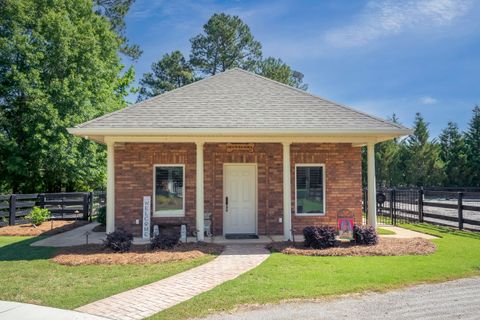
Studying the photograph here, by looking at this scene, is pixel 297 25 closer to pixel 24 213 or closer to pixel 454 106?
pixel 24 213

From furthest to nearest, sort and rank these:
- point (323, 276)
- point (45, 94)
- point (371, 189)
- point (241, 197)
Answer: point (45, 94), point (241, 197), point (371, 189), point (323, 276)

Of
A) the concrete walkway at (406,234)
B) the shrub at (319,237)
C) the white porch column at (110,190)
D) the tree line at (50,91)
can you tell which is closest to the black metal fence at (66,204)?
the tree line at (50,91)

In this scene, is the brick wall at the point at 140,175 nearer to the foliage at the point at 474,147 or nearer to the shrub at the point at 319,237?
the shrub at the point at 319,237

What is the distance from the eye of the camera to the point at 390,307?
17.7 feet

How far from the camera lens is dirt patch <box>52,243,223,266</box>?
27.6ft

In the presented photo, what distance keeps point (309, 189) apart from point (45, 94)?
13.6 meters

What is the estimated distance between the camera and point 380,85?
2733 centimetres

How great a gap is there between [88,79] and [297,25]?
11.7 m

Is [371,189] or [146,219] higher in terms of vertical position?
[371,189]

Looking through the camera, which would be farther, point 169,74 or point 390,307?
point 169,74

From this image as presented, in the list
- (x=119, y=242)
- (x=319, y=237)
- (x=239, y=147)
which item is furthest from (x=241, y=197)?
(x=119, y=242)

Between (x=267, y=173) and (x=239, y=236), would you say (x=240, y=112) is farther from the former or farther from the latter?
(x=239, y=236)

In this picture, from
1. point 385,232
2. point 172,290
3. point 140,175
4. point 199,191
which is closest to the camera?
point 172,290

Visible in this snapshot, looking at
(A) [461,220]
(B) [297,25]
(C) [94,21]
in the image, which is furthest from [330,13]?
(C) [94,21]
